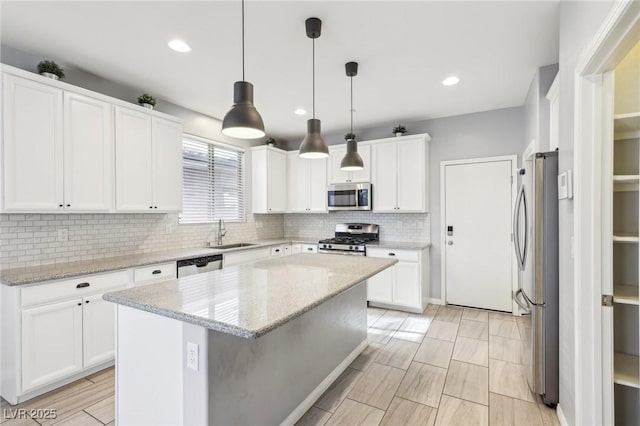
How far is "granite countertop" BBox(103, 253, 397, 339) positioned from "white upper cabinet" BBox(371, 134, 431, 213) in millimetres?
2073

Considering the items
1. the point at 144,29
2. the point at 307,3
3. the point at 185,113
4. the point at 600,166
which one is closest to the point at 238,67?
the point at 144,29

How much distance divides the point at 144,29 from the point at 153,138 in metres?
1.20

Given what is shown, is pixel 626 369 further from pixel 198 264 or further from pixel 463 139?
pixel 198 264

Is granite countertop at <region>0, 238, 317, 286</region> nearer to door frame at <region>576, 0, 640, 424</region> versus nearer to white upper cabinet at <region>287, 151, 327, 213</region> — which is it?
white upper cabinet at <region>287, 151, 327, 213</region>

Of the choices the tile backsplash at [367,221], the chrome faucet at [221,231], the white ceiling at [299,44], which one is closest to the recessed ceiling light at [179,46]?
the white ceiling at [299,44]

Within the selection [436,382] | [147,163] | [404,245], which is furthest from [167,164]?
[436,382]

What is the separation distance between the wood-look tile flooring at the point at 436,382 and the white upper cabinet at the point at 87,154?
2539mm

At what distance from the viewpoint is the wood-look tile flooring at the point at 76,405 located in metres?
1.98

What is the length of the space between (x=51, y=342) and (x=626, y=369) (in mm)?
3665

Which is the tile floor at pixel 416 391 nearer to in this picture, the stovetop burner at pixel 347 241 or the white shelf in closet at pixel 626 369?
the white shelf in closet at pixel 626 369

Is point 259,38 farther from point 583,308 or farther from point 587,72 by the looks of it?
point 583,308

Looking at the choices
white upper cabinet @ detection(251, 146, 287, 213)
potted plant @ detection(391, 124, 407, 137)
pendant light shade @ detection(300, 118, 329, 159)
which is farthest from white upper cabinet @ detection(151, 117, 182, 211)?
potted plant @ detection(391, 124, 407, 137)

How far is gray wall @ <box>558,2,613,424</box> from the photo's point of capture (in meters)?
1.67

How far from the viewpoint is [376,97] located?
11.8 ft
